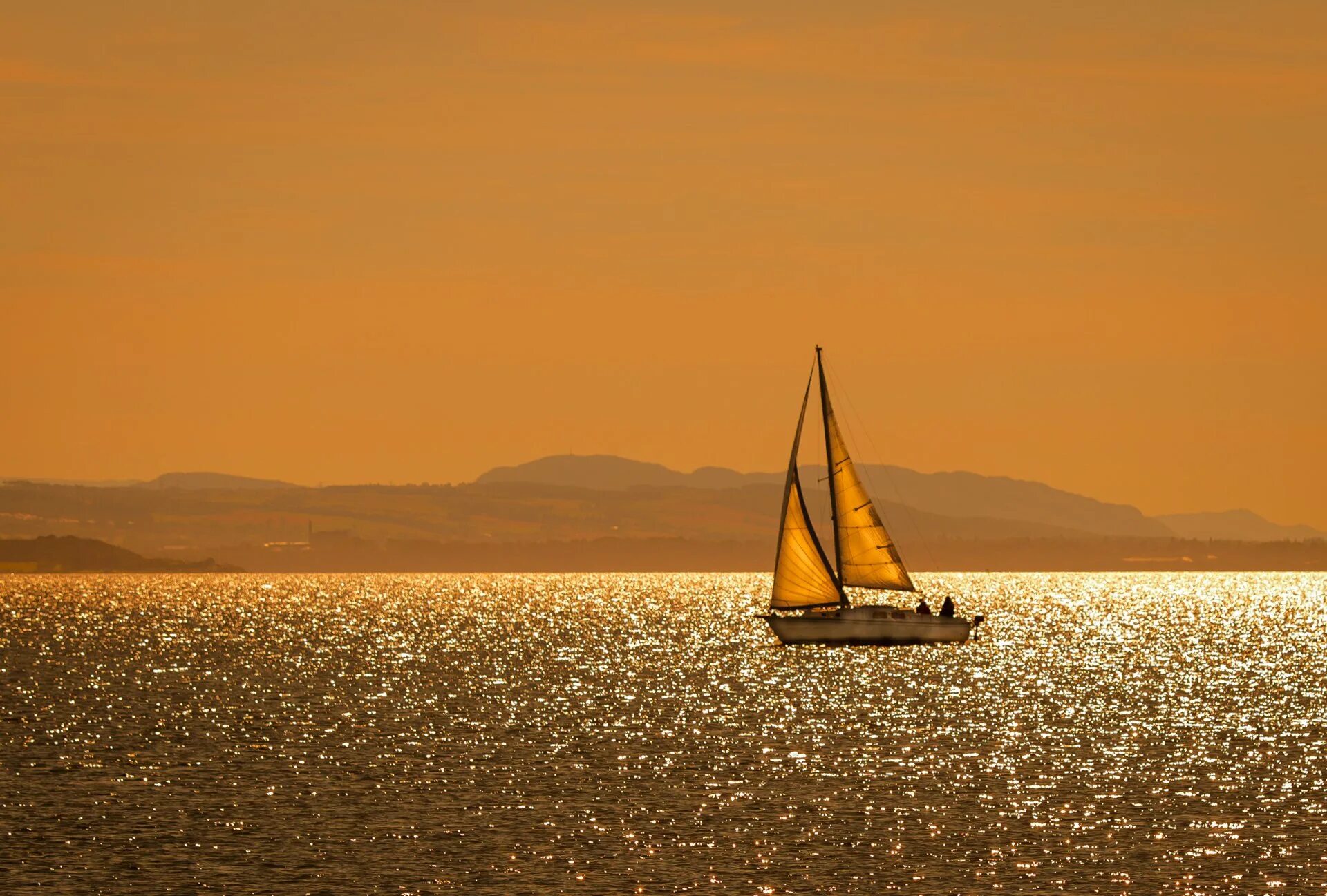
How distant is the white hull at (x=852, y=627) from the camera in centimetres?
13600

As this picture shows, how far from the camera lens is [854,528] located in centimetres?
12875

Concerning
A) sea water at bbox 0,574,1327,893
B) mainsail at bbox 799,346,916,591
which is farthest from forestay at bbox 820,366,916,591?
sea water at bbox 0,574,1327,893

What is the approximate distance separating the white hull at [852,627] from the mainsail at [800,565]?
142 inches

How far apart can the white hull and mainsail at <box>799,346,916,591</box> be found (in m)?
7.16

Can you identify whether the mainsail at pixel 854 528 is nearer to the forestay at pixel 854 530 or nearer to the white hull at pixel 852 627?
the forestay at pixel 854 530

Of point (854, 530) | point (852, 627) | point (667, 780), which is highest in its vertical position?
point (854, 530)

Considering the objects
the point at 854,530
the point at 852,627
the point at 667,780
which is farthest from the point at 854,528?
the point at 667,780

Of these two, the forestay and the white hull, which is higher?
the forestay

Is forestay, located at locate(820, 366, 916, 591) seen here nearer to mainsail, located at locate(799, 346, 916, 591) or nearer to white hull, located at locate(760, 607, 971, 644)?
mainsail, located at locate(799, 346, 916, 591)

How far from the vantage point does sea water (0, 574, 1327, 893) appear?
50.7 m

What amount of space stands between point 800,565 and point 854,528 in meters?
4.58

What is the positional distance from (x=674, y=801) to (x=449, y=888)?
51.0 feet

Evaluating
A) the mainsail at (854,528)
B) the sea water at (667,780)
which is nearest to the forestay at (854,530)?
the mainsail at (854,528)

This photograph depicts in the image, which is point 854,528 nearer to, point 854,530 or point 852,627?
point 854,530
